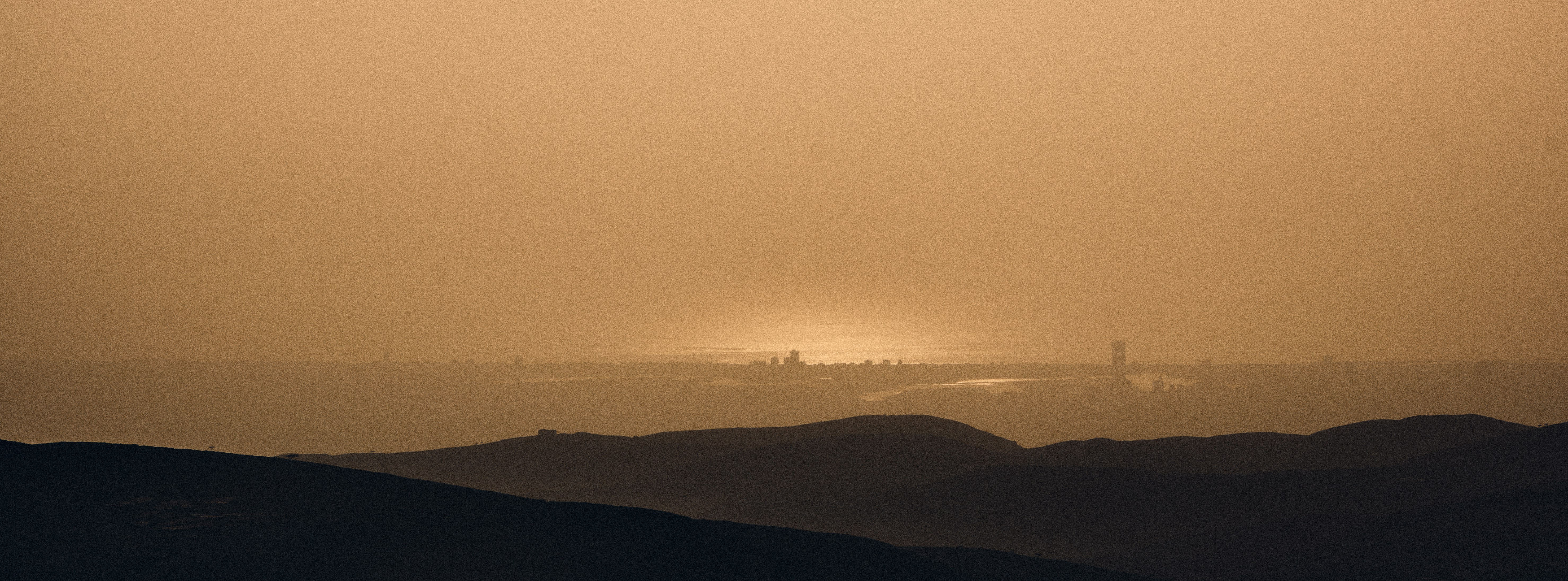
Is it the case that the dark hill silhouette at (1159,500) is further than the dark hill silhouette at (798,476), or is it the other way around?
the dark hill silhouette at (798,476)

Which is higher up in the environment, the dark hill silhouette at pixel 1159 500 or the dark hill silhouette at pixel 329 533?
the dark hill silhouette at pixel 329 533

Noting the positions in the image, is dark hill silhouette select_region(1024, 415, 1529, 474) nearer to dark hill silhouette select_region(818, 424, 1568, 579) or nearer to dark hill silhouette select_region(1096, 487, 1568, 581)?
dark hill silhouette select_region(818, 424, 1568, 579)

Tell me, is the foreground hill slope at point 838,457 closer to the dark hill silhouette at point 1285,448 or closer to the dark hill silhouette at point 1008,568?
the dark hill silhouette at point 1285,448

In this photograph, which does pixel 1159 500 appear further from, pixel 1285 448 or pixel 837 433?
pixel 837 433

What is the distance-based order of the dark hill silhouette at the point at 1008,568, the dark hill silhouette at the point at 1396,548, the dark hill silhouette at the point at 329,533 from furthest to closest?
the dark hill silhouette at the point at 1396,548
the dark hill silhouette at the point at 1008,568
the dark hill silhouette at the point at 329,533

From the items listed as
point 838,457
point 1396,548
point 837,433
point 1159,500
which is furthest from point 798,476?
point 1396,548

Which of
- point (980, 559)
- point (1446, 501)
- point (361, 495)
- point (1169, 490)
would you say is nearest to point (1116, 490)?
point (1169, 490)

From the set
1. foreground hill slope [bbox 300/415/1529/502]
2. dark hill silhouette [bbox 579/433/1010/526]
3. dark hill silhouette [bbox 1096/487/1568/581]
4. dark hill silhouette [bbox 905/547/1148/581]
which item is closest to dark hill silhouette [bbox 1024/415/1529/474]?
foreground hill slope [bbox 300/415/1529/502]

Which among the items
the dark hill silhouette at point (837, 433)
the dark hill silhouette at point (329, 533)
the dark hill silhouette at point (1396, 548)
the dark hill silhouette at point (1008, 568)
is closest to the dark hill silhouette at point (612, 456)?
the dark hill silhouette at point (837, 433)
